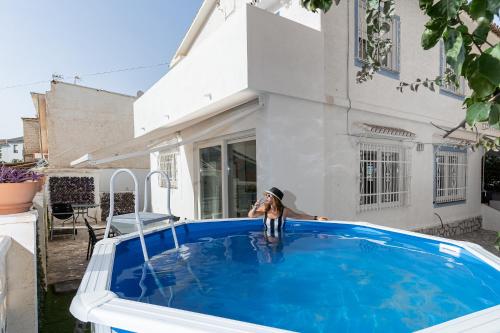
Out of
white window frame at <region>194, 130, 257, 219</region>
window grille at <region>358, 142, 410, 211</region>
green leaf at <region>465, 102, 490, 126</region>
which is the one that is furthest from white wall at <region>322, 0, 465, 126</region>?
green leaf at <region>465, 102, 490, 126</region>

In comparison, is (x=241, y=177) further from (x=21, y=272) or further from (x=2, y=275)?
(x=2, y=275)

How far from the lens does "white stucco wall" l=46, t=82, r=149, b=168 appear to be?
3353 cm

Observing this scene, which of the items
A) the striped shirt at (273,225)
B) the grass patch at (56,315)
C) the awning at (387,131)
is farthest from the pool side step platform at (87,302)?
the awning at (387,131)

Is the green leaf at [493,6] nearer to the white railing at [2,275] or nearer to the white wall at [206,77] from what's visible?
the white railing at [2,275]

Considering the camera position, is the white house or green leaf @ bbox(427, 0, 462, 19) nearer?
green leaf @ bbox(427, 0, 462, 19)

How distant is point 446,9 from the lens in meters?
2.69

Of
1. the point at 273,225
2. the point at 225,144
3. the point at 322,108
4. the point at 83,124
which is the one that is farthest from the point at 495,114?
the point at 83,124

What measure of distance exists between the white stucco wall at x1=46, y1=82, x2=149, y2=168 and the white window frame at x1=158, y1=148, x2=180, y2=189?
1424 cm

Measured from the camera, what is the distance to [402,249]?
380 inches

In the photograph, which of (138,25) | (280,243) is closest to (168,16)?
(138,25)

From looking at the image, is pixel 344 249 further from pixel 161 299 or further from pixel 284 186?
pixel 161 299

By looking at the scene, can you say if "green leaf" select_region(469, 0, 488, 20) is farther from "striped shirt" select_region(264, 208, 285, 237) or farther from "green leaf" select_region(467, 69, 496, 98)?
"striped shirt" select_region(264, 208, 285, 237)

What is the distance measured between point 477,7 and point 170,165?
905 inches

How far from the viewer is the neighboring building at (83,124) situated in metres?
33.4
